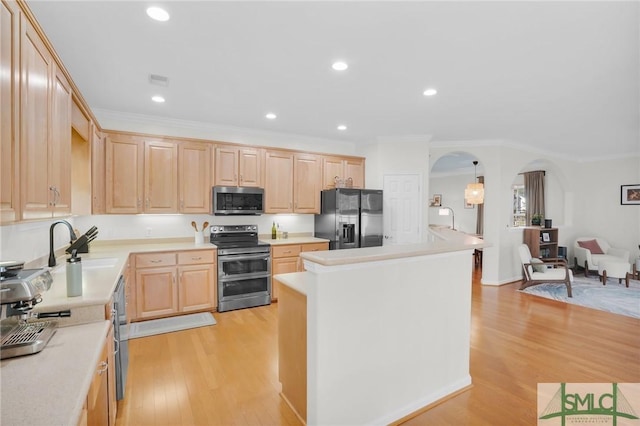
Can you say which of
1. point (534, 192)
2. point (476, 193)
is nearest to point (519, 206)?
point (534, 192)

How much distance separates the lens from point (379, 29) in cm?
218

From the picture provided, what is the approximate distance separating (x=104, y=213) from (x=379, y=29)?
12.4 ft

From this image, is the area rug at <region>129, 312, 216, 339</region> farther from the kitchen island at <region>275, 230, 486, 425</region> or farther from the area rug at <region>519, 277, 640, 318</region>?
the area rug at <region>519, 277, 640, 318</region>

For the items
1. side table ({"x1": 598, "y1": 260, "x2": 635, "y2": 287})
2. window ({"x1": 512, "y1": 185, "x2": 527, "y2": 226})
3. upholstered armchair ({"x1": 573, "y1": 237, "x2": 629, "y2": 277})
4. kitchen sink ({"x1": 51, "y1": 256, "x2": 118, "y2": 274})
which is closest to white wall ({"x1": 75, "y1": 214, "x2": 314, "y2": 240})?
kitchen sink ({"x1": 51, "y1": 256, "x2": 118, "y2": 274})

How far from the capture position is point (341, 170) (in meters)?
5.42

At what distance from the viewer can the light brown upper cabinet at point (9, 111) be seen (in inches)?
48.3

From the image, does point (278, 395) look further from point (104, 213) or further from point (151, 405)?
point (104, 213)

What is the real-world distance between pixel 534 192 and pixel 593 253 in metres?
1.88

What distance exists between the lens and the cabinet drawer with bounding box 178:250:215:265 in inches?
155

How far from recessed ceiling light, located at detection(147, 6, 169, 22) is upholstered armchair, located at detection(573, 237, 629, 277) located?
8.25m

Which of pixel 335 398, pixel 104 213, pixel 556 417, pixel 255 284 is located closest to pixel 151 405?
pixel 335 398

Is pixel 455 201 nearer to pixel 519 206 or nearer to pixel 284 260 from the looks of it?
pixel 519 206

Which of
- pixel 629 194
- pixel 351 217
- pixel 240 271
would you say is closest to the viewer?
pixel 240 271

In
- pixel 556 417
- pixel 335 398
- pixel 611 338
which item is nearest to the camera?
pixel 335 398
